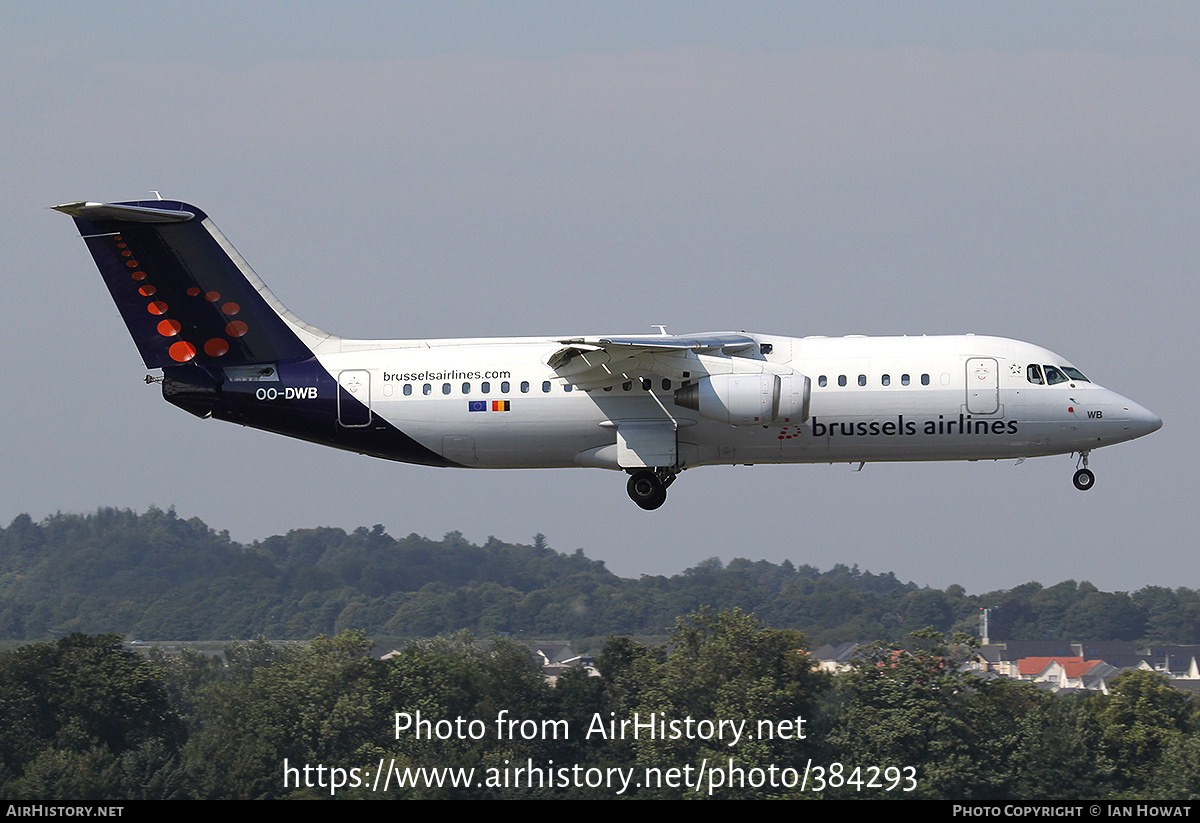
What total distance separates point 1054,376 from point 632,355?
904cm

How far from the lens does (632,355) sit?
1302 inches

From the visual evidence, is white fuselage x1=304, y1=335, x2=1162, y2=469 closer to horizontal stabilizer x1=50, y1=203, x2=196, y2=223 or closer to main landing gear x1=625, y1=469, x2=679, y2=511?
main landing gear x1=625, y1=469, x2=679, y2=511

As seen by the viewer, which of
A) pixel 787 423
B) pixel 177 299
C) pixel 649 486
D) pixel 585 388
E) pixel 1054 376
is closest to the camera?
pixel 787 423

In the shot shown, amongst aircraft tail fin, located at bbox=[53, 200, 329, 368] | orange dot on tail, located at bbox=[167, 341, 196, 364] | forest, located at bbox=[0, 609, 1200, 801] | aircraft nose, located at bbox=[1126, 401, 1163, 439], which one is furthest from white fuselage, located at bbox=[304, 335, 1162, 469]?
forest, located at bbox=[0, 609, 1200, 801]

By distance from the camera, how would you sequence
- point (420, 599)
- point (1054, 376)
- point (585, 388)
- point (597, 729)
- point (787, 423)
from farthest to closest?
point (420, 599), point (597, 729), point (1054, 376), point (585, 388), point (787, 423)

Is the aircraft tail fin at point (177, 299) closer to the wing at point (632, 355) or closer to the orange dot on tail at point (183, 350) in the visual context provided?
the orange dot on tail at point (183, 350)

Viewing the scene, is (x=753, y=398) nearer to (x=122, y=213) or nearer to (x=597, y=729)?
(x=122, y=213)

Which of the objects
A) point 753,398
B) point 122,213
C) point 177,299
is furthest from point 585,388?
point 122,213

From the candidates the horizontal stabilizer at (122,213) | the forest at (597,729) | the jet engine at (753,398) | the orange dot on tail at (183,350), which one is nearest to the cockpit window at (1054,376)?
the jet engine at (753,398)

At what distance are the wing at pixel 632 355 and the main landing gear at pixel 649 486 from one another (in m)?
2.18

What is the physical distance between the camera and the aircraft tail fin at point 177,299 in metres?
35.0


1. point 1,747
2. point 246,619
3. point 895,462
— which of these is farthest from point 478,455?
point 246,619

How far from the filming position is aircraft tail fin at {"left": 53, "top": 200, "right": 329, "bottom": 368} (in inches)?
1377

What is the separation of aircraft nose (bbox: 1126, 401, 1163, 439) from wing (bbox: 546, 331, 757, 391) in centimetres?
821
